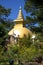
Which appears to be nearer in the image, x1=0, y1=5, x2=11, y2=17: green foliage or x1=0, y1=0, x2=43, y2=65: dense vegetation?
x1=0, y1=0, x2=43, y2=65: dense vegetation

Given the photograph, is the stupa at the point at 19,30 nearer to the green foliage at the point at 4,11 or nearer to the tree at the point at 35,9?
the green foliage at the point at 4,11

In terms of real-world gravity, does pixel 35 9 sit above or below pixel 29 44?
above

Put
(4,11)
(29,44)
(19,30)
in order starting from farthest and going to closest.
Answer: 1. (19,30)
2. (4,11)
3. (29,44)

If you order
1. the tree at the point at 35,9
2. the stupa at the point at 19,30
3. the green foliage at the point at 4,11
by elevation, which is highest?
the tree at the point at 35,9

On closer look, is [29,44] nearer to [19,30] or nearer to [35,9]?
[35,9]

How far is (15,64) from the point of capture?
1970 centimetres

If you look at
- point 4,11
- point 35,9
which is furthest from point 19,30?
point 35,9

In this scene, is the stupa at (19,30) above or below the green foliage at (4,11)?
below

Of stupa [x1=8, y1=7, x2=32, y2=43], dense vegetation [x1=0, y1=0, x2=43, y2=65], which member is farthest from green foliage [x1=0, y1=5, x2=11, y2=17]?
stupa [x1=8, y1=7, x2=32, y2=43]

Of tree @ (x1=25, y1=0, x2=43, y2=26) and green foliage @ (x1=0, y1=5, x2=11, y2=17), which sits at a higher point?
tree @ (x1=25, y1=0, x2=43, y2=26)

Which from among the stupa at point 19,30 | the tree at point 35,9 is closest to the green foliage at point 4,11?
the stupa at point 19,30

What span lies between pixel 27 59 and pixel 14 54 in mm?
1075

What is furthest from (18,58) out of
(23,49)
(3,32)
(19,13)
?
(19,13)

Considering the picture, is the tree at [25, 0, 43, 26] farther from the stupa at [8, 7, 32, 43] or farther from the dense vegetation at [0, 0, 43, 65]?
the stupa at [8, 7, 32, 43]
